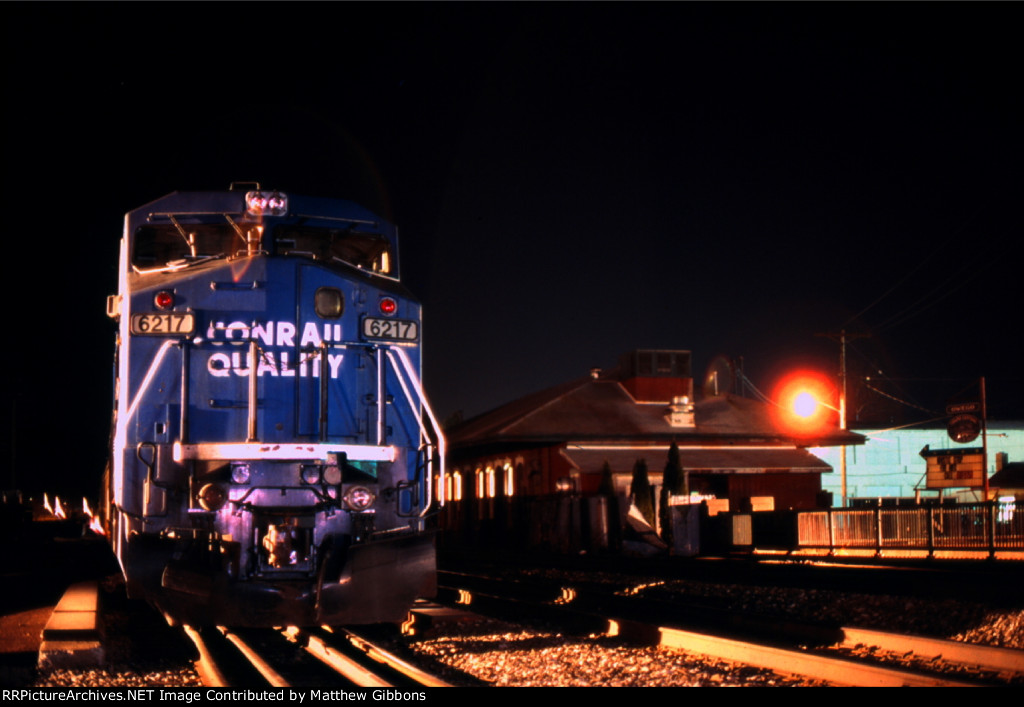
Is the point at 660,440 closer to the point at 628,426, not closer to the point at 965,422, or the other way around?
the point at 628,426

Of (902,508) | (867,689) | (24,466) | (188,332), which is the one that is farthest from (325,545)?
(24,466)

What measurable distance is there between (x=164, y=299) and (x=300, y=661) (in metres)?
3.35

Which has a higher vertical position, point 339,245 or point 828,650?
point 339,245

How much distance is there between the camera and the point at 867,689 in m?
7.09

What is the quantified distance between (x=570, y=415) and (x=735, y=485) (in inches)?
278

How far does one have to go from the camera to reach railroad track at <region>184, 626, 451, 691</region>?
7.56 m

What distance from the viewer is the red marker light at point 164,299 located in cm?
952

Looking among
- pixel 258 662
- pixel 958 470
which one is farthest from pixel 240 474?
pixel 958 470

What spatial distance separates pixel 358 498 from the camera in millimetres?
9125

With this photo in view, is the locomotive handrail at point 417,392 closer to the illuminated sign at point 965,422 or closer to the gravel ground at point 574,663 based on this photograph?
the gravel ground at point 574,663

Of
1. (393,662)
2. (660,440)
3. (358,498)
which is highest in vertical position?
(660,440)

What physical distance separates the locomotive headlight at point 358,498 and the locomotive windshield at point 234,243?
236 centimetres

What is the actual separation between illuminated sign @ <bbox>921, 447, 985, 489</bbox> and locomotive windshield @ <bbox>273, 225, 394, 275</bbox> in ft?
95.8

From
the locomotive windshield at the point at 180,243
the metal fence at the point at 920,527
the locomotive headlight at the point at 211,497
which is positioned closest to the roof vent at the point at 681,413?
the metal fence at the point at 920,527
